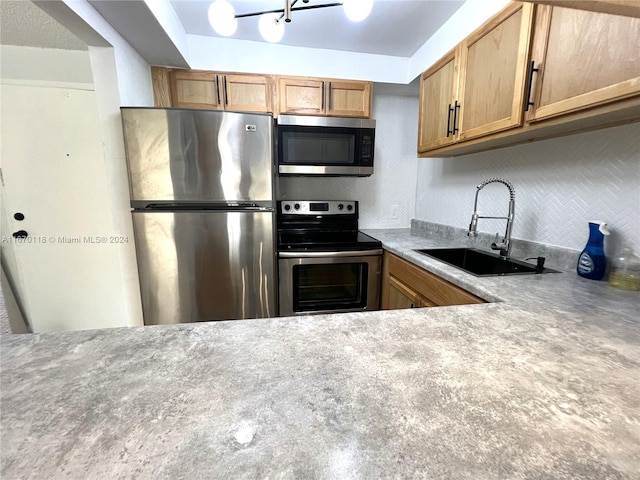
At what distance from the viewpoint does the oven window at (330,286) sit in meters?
1.96

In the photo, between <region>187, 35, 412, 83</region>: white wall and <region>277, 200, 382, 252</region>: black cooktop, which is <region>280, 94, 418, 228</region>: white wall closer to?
<region>277, 200, 382, 252</region>: black cooktop

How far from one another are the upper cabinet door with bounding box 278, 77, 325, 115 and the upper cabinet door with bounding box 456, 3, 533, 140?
1.00 metres

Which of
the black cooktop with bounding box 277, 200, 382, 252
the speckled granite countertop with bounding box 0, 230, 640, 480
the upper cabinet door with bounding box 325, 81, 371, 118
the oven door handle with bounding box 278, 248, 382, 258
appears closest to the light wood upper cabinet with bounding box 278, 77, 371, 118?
the upper cabinet door with bounding box 325, 81, 371, 118

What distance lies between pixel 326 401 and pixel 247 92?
2.20 metres

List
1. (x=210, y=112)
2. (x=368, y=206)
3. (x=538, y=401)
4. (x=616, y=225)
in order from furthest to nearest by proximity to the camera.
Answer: (x=368, y=206), (x=210, y=112), (x=616, y=225), (x=538, y=401)

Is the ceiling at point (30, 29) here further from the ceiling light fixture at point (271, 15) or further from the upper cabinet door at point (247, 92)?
the ceiling light fixture at point (271, 15)

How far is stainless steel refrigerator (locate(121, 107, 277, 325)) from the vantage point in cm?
156

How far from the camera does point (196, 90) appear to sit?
79.4 inches

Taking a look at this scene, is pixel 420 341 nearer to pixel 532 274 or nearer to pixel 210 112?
pixel 532 274

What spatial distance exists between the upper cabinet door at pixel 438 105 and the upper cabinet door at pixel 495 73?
0.27ft

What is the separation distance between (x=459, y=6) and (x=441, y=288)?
5.77 feet

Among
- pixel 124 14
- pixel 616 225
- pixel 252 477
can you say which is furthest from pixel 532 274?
pixel 124 14

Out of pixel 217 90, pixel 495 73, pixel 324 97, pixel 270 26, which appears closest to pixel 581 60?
pixel 495 73

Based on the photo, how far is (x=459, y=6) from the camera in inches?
66.5
